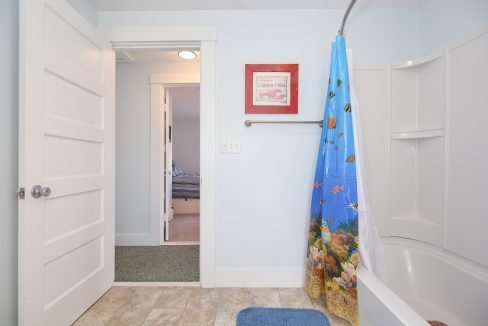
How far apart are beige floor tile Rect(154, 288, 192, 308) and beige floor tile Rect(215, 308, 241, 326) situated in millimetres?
265

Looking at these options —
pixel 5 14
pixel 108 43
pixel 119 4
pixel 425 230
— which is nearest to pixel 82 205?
pixel 5 14

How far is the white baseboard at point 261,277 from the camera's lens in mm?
1726

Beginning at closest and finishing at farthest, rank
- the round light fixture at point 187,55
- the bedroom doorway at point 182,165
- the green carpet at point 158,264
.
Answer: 1. the green carpet at point 158,264
2. the round light fixture at point 187,55
3. the bedroom doorway at point 182,165

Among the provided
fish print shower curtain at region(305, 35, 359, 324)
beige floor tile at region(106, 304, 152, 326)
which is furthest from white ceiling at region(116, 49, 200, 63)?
beige floor tile at region(106, 304, 152, 326)

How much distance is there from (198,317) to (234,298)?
289mm

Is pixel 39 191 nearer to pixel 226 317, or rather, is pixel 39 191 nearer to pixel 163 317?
pixel 163 317

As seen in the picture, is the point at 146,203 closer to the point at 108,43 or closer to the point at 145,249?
the point at 145,249

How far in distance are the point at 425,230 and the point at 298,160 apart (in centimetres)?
100

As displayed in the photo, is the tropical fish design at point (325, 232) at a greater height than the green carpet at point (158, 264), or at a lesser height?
greater

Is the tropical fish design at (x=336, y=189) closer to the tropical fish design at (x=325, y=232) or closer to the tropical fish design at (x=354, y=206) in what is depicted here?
the tropical fish design at (x=354, y=206)

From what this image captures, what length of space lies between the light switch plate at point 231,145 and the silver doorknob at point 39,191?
41.7 inches

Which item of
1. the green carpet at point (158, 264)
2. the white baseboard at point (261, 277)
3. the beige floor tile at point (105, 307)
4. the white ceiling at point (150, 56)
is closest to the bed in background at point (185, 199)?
the green carpet at point (158, 264)

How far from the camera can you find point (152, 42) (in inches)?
68.1

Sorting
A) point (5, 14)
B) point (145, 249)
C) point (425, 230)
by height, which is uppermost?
point (5, 14)
